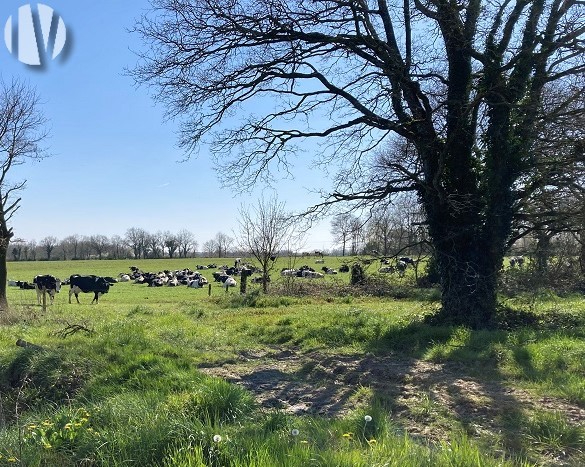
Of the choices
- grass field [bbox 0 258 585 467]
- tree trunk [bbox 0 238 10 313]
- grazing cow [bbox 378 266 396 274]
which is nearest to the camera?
grass field [bbox 0 258 585 467]

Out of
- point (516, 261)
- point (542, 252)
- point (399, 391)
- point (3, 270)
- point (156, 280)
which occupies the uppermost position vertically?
point (542, 252)

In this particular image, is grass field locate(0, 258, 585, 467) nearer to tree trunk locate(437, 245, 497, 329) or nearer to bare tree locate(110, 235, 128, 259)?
tree trunk locate(437, 245, 497, 329)

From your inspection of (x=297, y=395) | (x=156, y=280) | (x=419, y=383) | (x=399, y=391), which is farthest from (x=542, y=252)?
(x=156, y=280)

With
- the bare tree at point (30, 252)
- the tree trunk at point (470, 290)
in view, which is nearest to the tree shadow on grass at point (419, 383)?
the tree trunk at point (470, 290)

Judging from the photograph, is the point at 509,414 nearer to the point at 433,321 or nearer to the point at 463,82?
the point at 433,321

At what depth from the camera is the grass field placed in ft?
13.4

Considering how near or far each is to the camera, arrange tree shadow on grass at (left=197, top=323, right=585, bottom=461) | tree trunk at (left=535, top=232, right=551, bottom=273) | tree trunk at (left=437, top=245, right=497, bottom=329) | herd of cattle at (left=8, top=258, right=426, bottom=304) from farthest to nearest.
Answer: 1. herd of cattle at (left=8, top=258, right=426, bottom=304)
2. tree trunk at (left=535, top=232, right=551, bottom=273)
3. tree trunk at (left=437, top=245, right=497, bottom=329)
4. tree shadow on grass at (left=197, top=323, right=585, bottom=461)

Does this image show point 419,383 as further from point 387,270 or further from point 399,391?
point 387,270

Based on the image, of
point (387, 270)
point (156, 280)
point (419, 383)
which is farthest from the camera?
point (156, 280)

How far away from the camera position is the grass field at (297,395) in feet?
13.4

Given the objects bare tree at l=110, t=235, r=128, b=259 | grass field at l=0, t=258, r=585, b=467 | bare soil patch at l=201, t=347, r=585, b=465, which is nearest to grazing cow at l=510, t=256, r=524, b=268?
grass field at l=0, t=258, r=585, b=467

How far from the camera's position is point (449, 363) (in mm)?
7922

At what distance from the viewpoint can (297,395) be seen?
654cm

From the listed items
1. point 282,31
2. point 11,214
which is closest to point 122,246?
point 11,214
